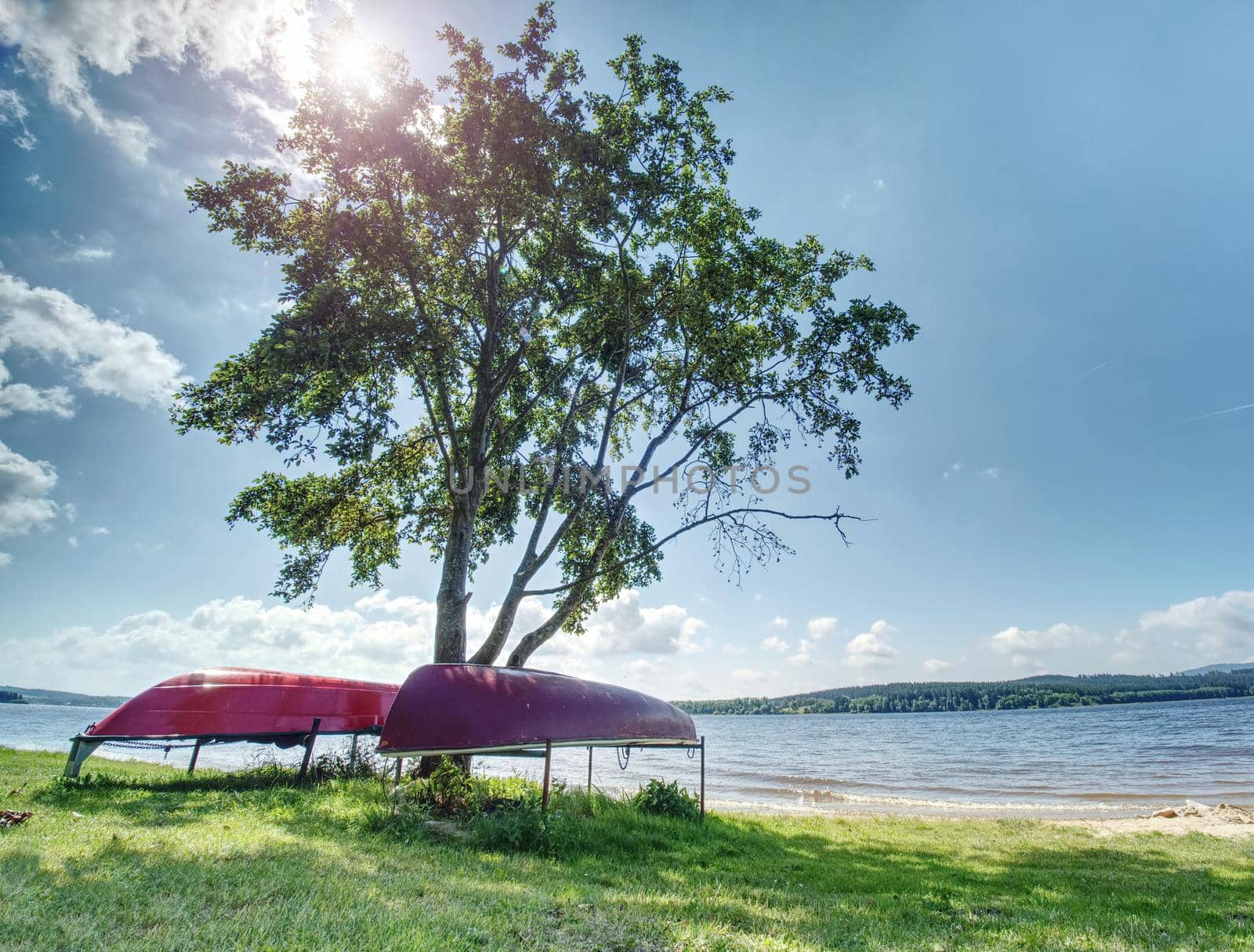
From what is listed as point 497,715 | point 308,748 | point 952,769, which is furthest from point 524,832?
point 952,769

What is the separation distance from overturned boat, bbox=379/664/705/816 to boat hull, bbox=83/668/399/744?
5.83 m

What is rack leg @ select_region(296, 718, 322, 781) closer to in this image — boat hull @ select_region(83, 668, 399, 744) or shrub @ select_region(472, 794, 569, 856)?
boat hull @ select_region(83, 668, 399, 744)

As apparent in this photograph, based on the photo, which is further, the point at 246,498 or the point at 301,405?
the point at 246,498

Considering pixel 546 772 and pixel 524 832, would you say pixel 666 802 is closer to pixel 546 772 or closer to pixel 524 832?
pixel 546 772

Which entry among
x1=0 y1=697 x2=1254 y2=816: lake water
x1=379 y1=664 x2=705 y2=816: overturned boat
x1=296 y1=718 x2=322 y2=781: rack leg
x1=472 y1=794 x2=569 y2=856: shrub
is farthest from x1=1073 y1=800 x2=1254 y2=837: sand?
x1=296 y1=718 x2=322 y2=781: rack leg

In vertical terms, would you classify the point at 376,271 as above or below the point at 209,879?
above

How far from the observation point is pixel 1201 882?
26.5 feet

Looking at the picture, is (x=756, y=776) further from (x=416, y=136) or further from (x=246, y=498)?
(x=416, y=136)

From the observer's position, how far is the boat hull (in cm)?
1192

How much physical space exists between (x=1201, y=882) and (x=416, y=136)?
658 inches

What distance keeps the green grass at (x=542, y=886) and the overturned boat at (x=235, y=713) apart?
123 centimetres

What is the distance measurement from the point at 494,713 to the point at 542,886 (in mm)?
3527

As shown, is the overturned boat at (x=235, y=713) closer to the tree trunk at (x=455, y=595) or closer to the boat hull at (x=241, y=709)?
the boat hull at (x=241, y=709)

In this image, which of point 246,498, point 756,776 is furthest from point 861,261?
point 756,776
